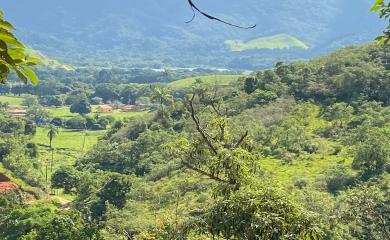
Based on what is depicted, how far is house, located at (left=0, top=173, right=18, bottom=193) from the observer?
4350 cm

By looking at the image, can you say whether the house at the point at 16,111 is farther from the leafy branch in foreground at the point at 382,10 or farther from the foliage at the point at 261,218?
the leafy branch in foreground at the point at 382,10

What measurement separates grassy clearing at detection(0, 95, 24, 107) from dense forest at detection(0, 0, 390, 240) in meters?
41.4

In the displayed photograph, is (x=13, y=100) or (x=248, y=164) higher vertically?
(x=248, y=164)

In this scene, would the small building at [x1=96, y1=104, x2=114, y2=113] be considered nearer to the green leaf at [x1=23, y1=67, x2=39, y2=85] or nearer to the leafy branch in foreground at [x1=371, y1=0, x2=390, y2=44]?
the leafy branch in foreground at [x1=371, y1=0, x2=390, y2=44]

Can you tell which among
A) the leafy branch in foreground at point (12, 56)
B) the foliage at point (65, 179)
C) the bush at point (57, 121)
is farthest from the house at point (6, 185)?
the bush at point (57, 121)

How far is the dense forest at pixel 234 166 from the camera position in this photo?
816cm

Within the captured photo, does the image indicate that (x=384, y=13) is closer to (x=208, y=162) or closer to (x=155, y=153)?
(x=208, y=162)

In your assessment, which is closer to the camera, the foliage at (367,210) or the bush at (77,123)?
the foliage at (367,210)

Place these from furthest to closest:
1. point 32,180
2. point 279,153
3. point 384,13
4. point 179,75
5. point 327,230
Result: point 179,75 → point 32,180 → point 279,153 → point 327,230 → point 384,13

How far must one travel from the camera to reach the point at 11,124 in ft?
240

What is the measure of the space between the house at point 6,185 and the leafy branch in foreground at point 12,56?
42.7m

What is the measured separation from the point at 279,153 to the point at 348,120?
791cm

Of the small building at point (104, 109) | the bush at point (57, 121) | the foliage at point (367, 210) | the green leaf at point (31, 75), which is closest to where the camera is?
the green leaf at point (31, 75)

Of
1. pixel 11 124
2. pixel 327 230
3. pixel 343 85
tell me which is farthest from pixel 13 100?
pixel 327 230
